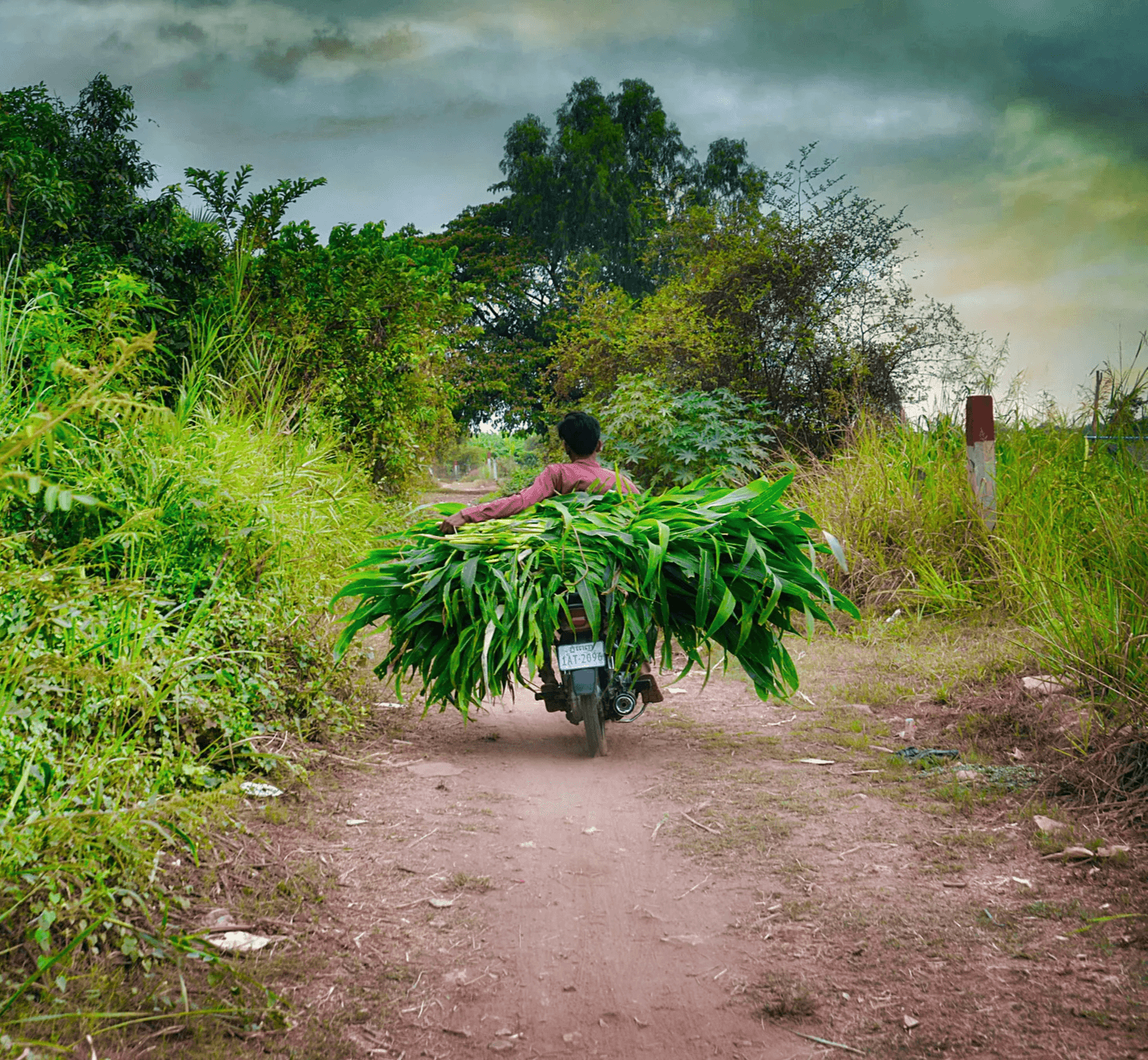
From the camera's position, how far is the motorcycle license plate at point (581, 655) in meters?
4.36

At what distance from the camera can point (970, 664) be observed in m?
5.82

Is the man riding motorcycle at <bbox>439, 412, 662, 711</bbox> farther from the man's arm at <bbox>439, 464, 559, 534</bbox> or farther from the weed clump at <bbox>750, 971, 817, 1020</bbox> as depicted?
the weed clump at <bbox>750, 971, 817, 1020</bbox>

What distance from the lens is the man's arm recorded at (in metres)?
4.73

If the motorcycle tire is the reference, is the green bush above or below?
above

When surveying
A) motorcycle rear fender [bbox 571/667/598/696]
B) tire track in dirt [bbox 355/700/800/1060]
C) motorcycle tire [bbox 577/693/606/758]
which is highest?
motorcycle rear fender [bbox 571/667/598/696]

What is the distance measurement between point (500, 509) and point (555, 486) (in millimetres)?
419

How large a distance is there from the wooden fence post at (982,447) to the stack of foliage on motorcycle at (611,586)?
356cm

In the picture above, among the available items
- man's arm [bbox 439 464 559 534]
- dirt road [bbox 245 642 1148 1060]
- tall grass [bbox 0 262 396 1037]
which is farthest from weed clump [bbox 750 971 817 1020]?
man's arm [bbox 439 464 559 534]

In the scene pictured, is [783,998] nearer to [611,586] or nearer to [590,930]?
[590,930]

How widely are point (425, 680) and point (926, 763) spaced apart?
2403 mm

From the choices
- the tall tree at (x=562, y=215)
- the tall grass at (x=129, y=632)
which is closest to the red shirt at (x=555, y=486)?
the tall grass at (x=129, y=632)

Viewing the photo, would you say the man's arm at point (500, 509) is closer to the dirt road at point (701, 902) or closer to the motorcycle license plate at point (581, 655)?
the motorcycle license plate at point (581, 655)

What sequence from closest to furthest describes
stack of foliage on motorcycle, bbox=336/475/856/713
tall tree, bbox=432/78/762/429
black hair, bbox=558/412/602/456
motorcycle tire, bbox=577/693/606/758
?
stack of foliage on motorcycle, bbox=336/475/856/713 → motorcycle tire, bbox=577/693/606/758 → black hair, bbox=558/412/602/456 → tall tree, bbox=432/78/762/429

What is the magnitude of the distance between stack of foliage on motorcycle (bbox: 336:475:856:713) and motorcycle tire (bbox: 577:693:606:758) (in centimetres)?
28
